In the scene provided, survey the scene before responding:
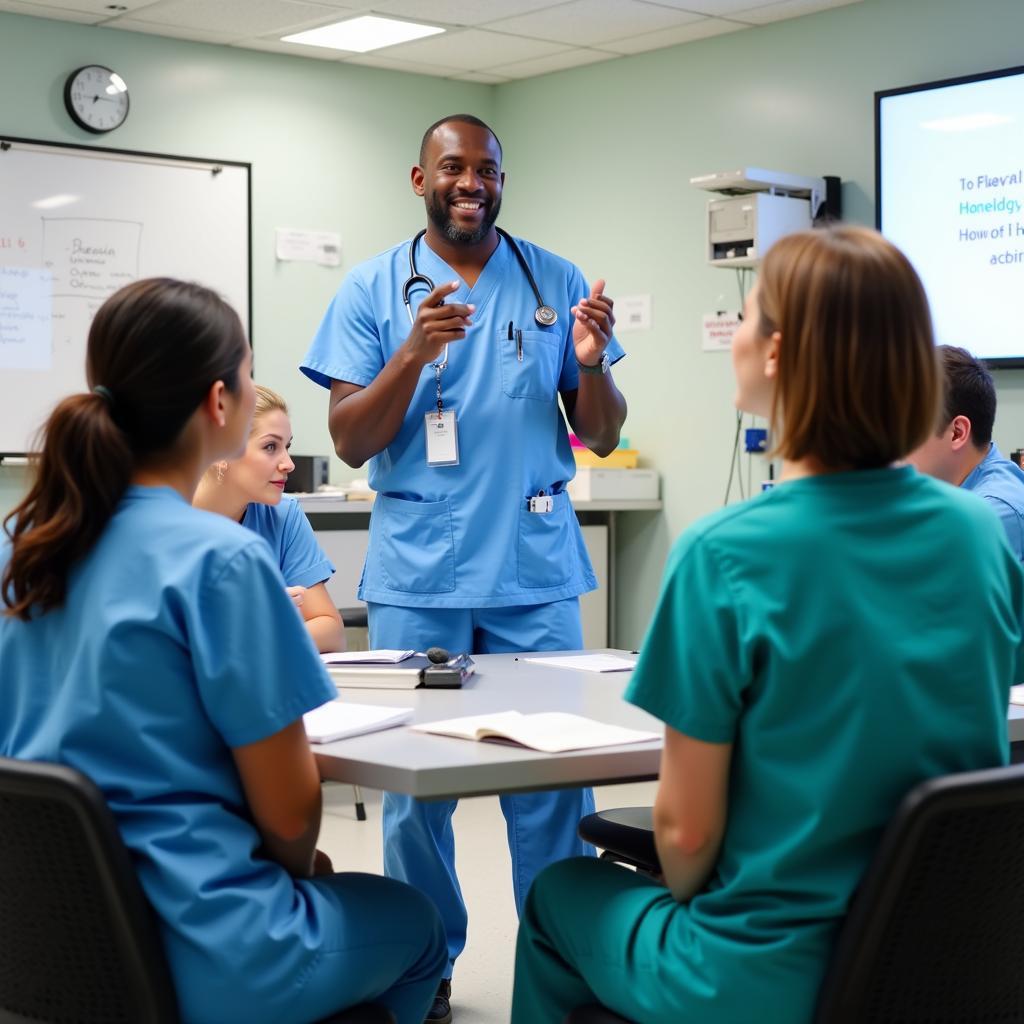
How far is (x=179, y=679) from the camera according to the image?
56.9 inches

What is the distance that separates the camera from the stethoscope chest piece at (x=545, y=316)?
2801 mm

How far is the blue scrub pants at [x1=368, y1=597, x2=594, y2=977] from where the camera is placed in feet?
8.52

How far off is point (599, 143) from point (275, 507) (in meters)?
3.53

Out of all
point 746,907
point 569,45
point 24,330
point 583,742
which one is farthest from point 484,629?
point 569,45

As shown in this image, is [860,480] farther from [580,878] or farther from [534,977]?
[534,977]

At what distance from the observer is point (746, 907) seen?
4.49ft

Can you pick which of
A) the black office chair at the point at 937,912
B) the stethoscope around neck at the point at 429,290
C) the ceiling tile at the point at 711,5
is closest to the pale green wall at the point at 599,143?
the ceiling tile at the point at 711,5

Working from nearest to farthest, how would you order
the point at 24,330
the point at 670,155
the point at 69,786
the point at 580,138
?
the point at 69,786 < the point at 24,330 < the point at 670,155 < the point at 580,138

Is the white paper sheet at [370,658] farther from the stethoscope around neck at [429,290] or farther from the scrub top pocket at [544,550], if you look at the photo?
the stethoscope around neck at [429,290]

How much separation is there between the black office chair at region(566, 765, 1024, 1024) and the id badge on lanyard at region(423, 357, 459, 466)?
1492 mm

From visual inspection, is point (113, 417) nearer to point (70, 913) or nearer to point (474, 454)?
point (70, 913)

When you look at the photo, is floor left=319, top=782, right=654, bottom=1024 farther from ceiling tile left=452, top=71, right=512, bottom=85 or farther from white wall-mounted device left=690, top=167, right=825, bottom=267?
ceiling tile left=452, top=71, right=512, bottom=85

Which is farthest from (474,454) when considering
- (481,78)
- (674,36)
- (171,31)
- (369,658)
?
(481,78)

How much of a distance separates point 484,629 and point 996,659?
4.60 ft
